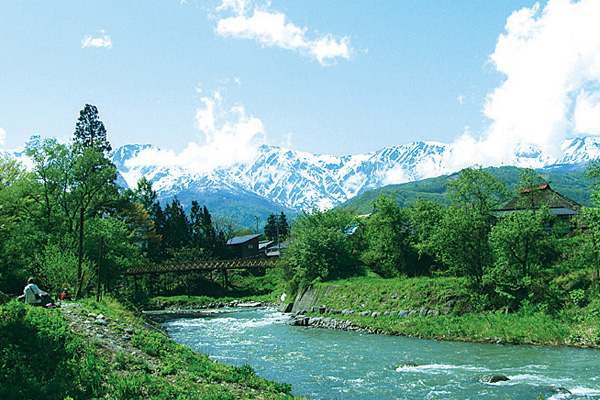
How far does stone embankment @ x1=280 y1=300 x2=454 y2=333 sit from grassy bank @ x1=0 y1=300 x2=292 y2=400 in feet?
58.0

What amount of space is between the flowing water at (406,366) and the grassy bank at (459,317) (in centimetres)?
124

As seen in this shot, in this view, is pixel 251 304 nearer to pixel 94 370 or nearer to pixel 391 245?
pixel 391 245

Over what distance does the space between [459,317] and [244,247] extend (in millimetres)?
79012

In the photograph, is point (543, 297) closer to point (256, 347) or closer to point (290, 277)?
point (256, 347)

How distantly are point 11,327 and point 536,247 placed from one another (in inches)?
1039

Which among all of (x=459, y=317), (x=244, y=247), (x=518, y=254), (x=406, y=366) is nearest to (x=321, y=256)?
(x=459, y=317)

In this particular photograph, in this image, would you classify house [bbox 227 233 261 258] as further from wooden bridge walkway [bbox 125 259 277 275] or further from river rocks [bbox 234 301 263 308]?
river rocks [bbox 234 301 263 308]

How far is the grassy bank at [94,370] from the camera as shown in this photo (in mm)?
10492

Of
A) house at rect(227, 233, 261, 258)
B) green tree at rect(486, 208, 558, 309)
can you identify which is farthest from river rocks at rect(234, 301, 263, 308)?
green tree at rect(486, 208, 558, 309)

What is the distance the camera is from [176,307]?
61.7m

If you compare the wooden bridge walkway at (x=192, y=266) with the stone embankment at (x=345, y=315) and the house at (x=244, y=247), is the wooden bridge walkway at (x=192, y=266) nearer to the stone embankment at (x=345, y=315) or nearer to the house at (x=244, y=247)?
the house at (x=244, y=247)

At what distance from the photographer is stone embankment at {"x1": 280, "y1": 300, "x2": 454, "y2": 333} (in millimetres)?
29312

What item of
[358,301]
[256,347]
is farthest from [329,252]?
[256,347]

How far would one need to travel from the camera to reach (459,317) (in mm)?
27328
